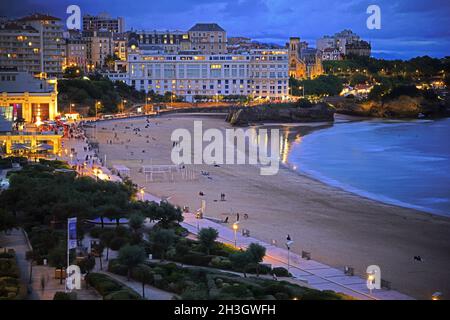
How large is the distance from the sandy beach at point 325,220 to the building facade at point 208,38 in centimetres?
3937

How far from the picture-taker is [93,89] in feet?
139

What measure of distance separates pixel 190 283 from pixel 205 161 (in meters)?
15.0

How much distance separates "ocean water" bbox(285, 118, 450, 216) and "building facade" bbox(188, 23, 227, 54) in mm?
25066

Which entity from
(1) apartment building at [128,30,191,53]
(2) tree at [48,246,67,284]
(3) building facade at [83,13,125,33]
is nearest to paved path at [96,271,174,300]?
(2) tree at [48,246,67,284]

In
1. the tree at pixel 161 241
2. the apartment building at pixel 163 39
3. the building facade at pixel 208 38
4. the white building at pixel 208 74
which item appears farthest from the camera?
the apartment building at pixel 163 39

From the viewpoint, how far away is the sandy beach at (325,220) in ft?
37.0

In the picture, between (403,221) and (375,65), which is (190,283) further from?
(375,65)

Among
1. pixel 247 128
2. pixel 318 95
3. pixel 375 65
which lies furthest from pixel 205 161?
pixel 375 65

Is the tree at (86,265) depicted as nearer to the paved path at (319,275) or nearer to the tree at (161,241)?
the tree at (161,241)

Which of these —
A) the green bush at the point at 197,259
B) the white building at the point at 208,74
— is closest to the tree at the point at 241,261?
the green bush at the point at 197,259

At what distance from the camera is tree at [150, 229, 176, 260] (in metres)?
10.4

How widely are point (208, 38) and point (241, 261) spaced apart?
55.7 meters

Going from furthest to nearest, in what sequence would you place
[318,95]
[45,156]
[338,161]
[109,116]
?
[318,95], [109,116], [338,161], [45,156]

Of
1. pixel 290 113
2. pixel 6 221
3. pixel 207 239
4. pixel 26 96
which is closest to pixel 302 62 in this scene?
pixel 290 113
